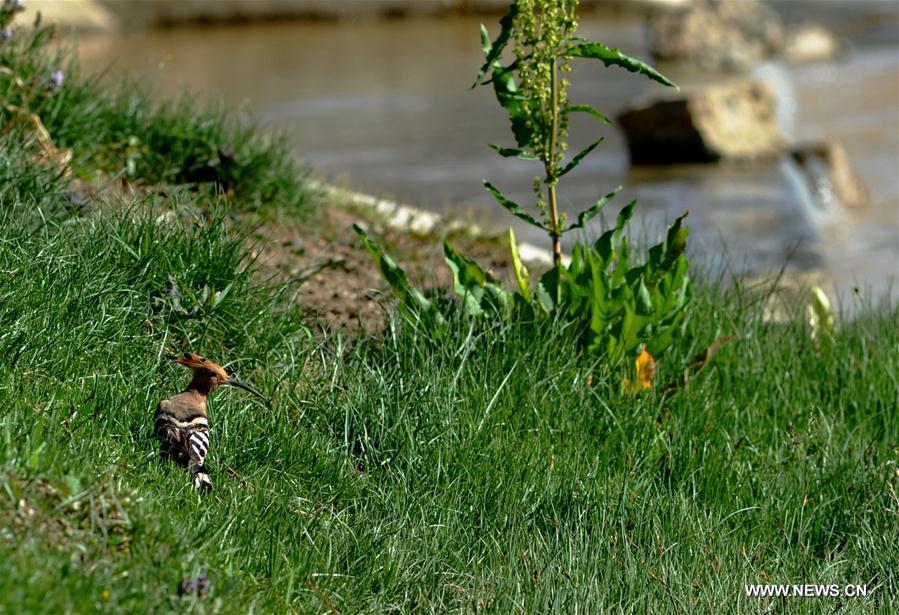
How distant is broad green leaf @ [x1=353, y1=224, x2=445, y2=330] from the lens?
4.21m

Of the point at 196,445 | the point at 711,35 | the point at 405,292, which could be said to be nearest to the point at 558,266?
the point at 405,292

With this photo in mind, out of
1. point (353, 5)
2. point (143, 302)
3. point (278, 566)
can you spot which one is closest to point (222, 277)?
point (143, 302)

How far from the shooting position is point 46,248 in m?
3.86

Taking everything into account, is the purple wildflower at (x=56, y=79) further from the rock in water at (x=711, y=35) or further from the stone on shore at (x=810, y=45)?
the stone on shore at (x=810, y=45)

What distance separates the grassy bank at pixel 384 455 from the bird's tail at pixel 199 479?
1.1 inches

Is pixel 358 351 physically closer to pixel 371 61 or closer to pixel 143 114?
pixel 143 114

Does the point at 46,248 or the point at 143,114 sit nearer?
the point at 46,248

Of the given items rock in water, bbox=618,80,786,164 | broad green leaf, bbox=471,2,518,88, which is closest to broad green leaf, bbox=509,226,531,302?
broad green leaf, bbox=471,2,518,88

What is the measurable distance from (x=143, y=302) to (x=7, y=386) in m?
0.87

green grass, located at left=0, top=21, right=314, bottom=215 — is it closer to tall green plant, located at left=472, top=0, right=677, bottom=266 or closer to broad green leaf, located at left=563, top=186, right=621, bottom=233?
tall green plant, located at left=472, top=0, right=677, bottom=266

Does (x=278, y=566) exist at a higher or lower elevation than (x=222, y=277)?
lower

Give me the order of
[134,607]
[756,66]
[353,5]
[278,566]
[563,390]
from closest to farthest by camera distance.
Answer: [134,607] → [278,566] → [563,390] → [756,66] → [353,5]

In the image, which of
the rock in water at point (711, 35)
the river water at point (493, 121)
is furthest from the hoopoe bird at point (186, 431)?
the rock in water at point (711, 35)

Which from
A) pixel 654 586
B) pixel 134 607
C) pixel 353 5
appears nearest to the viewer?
pixel 134 607
